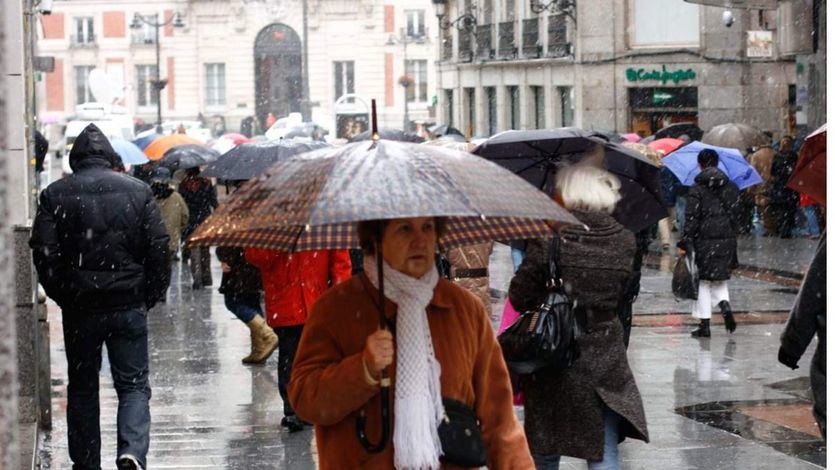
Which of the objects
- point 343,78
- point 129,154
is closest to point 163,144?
point 129,154

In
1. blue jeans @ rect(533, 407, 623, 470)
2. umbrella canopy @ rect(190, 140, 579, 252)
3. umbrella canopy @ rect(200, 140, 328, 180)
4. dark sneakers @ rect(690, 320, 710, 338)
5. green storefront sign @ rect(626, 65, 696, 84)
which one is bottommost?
dark sneakers @ rect(690, 320, 710, 338)

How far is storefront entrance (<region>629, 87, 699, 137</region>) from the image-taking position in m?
36.9

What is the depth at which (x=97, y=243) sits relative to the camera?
7434mm

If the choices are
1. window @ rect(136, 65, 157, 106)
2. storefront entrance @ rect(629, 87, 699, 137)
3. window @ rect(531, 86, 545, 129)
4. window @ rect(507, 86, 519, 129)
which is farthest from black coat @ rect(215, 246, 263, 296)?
window @ rect(136, 65, 157, 106)

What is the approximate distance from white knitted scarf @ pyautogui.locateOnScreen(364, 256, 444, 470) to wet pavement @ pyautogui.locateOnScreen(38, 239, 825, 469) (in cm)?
445

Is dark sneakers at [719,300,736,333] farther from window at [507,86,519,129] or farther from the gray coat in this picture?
window at [507,86,519,129]

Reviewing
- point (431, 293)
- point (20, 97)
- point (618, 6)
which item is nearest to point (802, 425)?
point (20, 97)

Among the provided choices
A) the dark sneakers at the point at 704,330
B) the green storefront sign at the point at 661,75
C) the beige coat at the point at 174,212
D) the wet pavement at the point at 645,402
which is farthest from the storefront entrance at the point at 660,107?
the dark sneakers at the point at 704,330

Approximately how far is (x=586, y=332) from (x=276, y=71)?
8213 cm

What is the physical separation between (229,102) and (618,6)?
52143 mm

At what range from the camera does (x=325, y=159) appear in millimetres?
4020

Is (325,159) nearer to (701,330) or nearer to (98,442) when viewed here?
(98,442)

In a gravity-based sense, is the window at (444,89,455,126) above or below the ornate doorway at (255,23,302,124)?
below

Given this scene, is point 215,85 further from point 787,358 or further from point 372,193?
point 372,193
